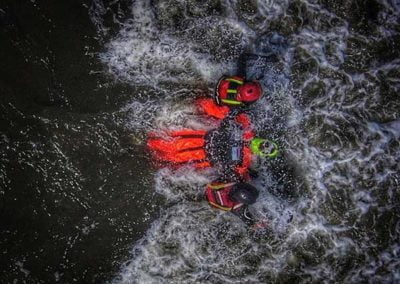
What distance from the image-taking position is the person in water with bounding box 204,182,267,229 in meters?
4.68

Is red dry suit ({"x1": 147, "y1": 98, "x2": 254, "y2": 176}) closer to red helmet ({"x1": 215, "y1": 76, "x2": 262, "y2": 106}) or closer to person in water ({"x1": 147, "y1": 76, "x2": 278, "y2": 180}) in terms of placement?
person in water ({"x1": 147, "y1": 76, "x2": 278, "y2": 180})

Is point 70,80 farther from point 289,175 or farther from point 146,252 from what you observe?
point 289,175

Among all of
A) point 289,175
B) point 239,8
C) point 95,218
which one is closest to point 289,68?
point 239,8

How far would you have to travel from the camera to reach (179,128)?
18.7ft

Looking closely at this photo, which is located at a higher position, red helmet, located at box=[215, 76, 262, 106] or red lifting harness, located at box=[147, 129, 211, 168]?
red helmet, located at box=[215, 76, 262, 106]

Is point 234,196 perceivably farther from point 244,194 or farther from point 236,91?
point 236,91

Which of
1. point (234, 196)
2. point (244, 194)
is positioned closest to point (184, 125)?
point (234, 196)

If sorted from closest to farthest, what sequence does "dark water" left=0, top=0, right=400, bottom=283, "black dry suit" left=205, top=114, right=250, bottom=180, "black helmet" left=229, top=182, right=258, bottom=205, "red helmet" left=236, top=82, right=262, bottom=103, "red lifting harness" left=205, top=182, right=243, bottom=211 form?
1. "red helmet" left=236, top=82, right=262, bottom=103
2. "black helmet" left=229, top=182, right=258, bottom=205
3. "red lifting harness" left=205, top=182, right=243, bottom=211
4. "black dry suit" left=205, top=114, right=250, bottom=180
5. "dark water" left=0, top=0, right=400, bottom=283

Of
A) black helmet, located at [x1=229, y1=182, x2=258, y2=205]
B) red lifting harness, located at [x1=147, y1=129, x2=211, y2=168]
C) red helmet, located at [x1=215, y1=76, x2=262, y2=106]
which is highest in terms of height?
red helmet, located at [x1=215, y1=76, x2=262, y2=106]

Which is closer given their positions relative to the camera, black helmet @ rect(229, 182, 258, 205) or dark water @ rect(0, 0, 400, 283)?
black helmet @ rect(229, 182, 258, 205)

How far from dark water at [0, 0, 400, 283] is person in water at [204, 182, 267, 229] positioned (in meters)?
0.69

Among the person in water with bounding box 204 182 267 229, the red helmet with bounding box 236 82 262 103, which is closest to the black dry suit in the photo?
the person in water with bounding box 204 182 267 229

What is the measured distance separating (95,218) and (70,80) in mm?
2143

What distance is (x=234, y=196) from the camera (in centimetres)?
478
